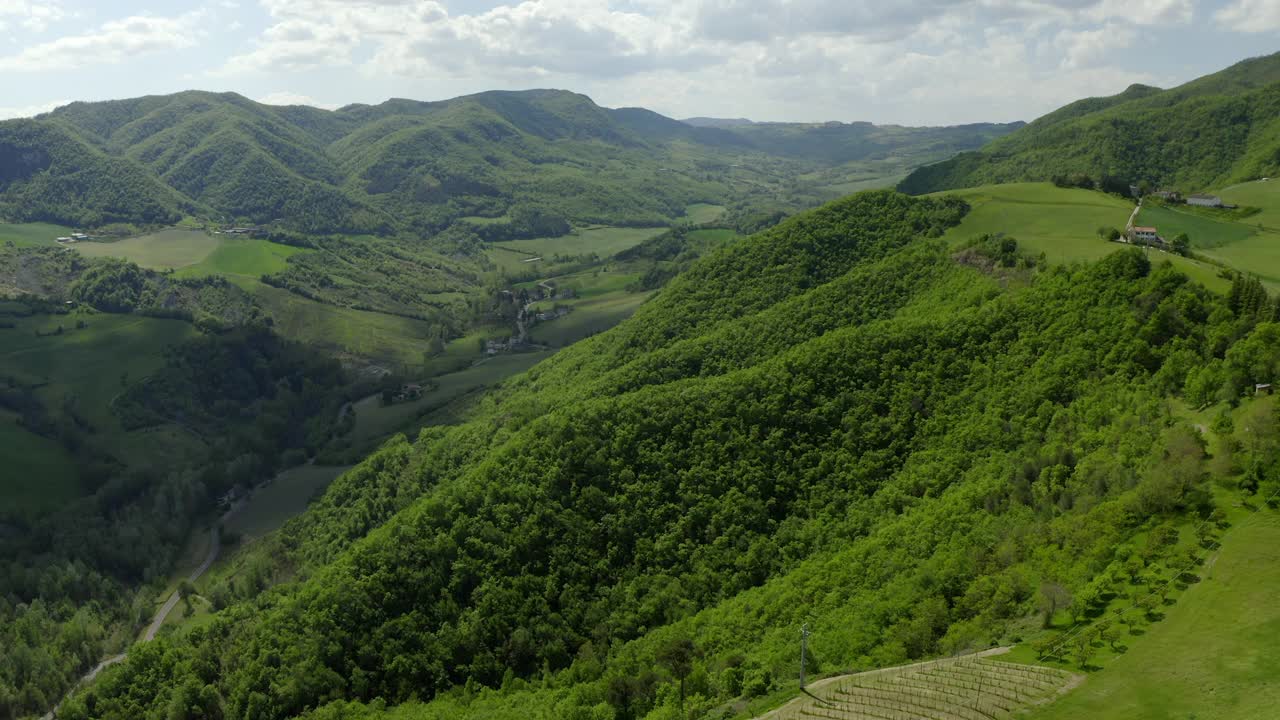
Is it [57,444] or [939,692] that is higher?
[939,692]

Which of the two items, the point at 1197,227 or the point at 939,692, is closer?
the point at 939,692

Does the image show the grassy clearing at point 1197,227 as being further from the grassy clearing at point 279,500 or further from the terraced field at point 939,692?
the grassy clearing at point 279,500

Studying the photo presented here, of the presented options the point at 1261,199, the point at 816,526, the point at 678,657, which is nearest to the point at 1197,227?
the point at 1261,199

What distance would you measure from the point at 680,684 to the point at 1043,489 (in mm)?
30855

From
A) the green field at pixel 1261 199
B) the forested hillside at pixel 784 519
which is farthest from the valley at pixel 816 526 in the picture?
the green field at pixel 1261 199

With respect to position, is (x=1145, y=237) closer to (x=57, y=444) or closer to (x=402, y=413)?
(x=402, y=413)

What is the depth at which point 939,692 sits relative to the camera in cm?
4028

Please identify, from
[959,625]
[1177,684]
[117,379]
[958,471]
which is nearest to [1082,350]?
[958,471]

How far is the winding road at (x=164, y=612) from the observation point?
99312 mm

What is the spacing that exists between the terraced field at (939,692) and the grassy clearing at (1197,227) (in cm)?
8091

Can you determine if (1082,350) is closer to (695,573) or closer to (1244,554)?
(1244,554)

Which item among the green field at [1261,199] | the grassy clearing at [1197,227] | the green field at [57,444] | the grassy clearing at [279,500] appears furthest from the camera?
the green field at [57,444]

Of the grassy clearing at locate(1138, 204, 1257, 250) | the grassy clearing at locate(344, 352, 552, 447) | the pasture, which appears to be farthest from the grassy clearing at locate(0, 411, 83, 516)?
the pasture

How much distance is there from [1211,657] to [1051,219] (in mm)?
85904
